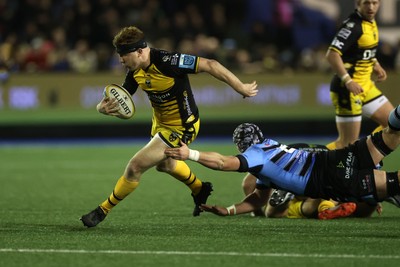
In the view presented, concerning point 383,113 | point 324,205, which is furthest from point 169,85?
point 383,113

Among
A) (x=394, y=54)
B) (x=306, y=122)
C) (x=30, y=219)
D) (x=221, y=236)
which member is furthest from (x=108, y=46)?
(x=221, y=236)

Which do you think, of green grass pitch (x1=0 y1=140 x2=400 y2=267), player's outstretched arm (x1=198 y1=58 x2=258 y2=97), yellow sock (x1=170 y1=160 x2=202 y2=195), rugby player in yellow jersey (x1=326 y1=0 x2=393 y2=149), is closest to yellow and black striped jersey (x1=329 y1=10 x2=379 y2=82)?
rugby player in yellow jersey (x1=326 y1=0 x2=393 y2=149)

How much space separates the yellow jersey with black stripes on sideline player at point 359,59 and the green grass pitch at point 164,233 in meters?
1.32

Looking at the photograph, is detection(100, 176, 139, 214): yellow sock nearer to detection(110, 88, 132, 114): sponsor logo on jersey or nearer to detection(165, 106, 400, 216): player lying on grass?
detection(110, 88, 132, 114): sponsor logo on jersey

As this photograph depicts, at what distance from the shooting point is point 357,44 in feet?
32.6

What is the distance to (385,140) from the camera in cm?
743

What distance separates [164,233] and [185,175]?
1.29m

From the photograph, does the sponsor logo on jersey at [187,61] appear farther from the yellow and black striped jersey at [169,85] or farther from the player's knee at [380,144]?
the player's knee at [380,144]

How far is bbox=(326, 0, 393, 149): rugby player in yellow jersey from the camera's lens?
981 cm

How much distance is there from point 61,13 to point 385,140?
46.4 ft

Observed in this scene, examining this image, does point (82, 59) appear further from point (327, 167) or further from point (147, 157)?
point (327, 167)

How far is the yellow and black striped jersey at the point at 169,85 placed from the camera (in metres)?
8.02

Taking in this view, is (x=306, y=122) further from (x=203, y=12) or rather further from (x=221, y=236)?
(x=221, y=236)

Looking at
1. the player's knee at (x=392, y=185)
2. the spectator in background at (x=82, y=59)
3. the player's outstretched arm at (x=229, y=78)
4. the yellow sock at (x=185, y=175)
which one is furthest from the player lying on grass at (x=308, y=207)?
the spectator in background at (x=82, y=59)
